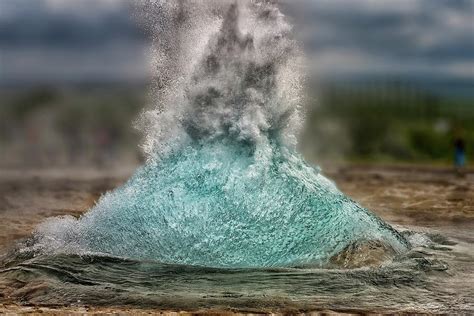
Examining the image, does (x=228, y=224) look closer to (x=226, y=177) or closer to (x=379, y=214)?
(x=226, y=177)

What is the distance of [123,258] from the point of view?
6191mm

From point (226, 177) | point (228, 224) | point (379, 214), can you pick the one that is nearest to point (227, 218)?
point (228, 224)

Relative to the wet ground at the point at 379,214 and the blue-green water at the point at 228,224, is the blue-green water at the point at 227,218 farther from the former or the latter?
the wet ground at the point at 379,214

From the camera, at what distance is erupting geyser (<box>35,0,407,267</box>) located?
6289mm

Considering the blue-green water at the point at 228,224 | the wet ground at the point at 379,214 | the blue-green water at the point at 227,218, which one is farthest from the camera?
the blue-green water at the point at 227,218

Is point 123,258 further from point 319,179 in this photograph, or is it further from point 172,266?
point 319,179

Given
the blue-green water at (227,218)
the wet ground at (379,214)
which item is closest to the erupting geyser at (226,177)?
the blue-green water at (227,218)

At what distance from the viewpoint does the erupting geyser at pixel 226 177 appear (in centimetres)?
629

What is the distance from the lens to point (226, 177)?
21.9 feet

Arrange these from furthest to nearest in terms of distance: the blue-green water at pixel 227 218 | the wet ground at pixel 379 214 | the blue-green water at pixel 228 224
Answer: the blue-green water at pixel 227 218, the blue-green water at pixel 228 224, the wet ground at pixel 379 214

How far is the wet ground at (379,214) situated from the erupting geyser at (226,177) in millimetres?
→ 399

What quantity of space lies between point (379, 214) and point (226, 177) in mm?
3252

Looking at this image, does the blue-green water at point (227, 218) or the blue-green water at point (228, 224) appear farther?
the blue-green water at point (227, 218)

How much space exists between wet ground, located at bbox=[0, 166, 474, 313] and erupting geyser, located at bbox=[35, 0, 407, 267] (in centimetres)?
40
